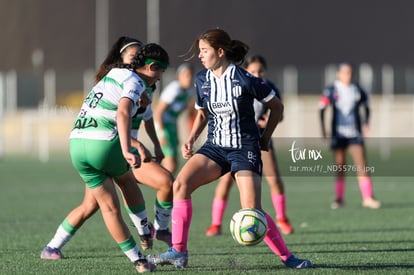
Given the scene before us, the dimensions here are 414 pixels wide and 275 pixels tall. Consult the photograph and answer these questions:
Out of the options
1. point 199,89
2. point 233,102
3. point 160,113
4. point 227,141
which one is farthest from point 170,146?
point 233,102

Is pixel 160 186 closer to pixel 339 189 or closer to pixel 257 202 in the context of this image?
pixel 257 202

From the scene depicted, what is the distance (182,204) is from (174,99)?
6.59 meters

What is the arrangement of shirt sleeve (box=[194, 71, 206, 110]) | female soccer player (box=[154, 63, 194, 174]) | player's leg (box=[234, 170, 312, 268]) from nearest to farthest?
1. player's leg (box=[234, 170, 312, 268])
2. shirt sleeve (box=[194, 71, 206, 110])
3. female soccer player (box=[154, 63, 194, 174])

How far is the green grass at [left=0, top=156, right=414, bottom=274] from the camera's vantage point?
8375 millimetres

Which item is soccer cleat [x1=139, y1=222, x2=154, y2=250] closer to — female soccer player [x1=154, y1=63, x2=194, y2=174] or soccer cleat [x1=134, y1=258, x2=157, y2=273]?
soccer cleat [x1=134, y1=258, x2=157, y2=273]

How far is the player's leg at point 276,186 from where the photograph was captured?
1162 centimetres

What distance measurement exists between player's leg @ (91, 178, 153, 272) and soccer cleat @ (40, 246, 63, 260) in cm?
129

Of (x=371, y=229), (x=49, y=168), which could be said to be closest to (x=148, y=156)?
(x=371, y=229)

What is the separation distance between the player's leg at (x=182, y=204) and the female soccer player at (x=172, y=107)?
5964 mm

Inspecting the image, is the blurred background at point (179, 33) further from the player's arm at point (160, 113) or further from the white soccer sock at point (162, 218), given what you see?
the white soccer sock at point (162, 218)

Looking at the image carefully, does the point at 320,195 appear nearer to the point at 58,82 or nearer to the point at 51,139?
the point at 51,139

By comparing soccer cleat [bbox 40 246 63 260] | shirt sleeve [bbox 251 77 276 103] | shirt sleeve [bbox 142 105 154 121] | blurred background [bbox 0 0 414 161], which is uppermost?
shirt sleeve [bbox 251 77 276 103]

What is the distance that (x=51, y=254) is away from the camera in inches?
355

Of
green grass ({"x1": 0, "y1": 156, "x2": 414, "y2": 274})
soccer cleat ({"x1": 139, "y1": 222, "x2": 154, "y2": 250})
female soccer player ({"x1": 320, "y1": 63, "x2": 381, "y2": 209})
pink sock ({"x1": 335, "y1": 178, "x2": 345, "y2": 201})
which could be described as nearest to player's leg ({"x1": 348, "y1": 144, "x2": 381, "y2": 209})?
female soccer player ({"x1": 320, "y1": 63, "x2": 381, "y2": 209})
